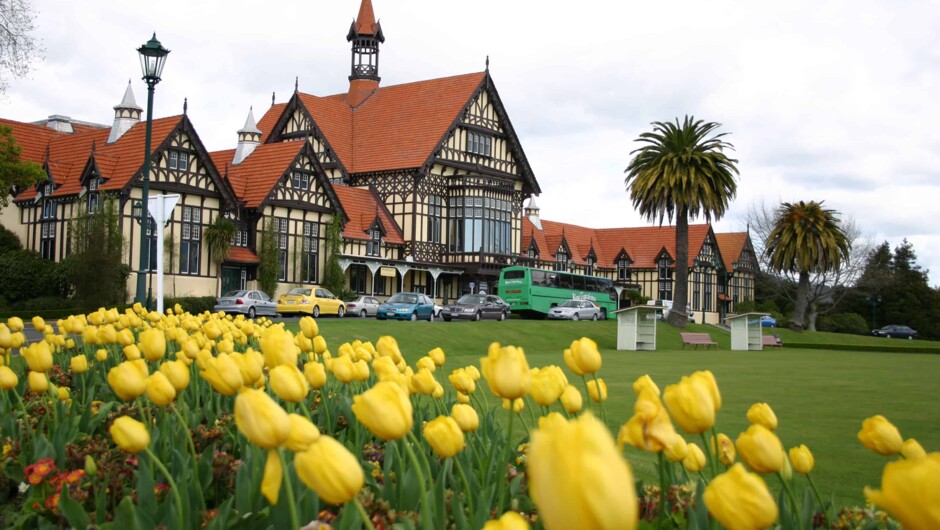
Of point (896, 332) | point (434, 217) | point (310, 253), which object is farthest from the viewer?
point (896, 332)

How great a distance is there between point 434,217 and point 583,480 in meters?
56.1

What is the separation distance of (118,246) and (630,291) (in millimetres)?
48216

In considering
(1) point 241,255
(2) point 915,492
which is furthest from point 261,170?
(2) point 915,492

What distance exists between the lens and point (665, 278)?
83312 mm

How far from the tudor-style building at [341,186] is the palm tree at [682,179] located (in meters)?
11.5

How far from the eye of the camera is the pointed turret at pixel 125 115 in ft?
148

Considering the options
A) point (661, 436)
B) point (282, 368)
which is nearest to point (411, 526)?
point (282, 368)

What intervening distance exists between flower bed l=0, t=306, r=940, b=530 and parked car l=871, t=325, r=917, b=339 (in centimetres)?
8486

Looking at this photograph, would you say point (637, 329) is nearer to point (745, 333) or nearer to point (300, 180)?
point (745, 333)

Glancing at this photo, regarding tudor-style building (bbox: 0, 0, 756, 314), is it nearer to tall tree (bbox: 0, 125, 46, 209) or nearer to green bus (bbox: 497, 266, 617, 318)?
green bus (bbox: 497, 266, 617, 318)

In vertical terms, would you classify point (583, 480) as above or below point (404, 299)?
above

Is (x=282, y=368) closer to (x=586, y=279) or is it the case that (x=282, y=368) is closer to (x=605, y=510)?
(x=605, y=510)

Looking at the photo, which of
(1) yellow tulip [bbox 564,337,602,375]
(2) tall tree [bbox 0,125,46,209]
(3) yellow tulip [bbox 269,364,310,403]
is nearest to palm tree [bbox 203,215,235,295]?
(2) tall tree [bbox 0,125,46,209]

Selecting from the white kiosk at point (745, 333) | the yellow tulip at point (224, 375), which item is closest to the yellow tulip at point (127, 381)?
the yellow tulip at point (224, 375)
